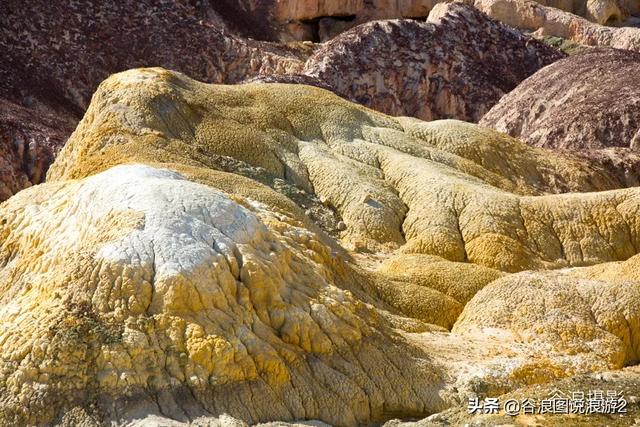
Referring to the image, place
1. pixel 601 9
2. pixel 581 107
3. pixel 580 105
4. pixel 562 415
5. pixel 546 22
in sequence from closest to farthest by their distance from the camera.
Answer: pixel 562 415
pixel 581 107
pixel 580 105
pixel 546 22
pixel 601 9

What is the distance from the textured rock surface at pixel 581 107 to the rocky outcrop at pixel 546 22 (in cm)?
2296

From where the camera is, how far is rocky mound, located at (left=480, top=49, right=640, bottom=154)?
4322 cm

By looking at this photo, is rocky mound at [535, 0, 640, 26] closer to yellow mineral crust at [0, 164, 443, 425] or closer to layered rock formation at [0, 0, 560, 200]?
layered rock formation at [0, 0, 560, 200]

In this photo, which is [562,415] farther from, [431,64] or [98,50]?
[98,50]

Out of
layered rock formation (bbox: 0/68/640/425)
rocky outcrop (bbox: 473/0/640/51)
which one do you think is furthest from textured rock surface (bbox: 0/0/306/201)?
layered rock formation (bbox: 0/68/640/425)

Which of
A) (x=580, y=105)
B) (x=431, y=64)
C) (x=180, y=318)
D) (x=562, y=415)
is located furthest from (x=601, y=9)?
(x=562, y=415)

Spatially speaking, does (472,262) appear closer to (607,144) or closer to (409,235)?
(409,235)

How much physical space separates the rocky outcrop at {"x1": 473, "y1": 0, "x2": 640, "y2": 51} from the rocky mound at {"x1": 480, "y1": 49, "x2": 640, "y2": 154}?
22740 millimetres

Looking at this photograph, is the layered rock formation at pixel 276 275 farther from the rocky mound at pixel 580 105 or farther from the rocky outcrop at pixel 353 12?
the rocky outcrop at pixel 353 12

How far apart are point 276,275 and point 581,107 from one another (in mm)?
28154

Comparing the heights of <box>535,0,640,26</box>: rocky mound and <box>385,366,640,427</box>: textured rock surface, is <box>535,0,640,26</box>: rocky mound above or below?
below

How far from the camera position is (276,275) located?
61.5 ft

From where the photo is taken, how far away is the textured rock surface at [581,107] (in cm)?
4312

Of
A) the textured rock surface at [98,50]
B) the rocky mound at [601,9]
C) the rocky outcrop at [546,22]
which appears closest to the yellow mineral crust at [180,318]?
the textured rock surface at [98,50]
